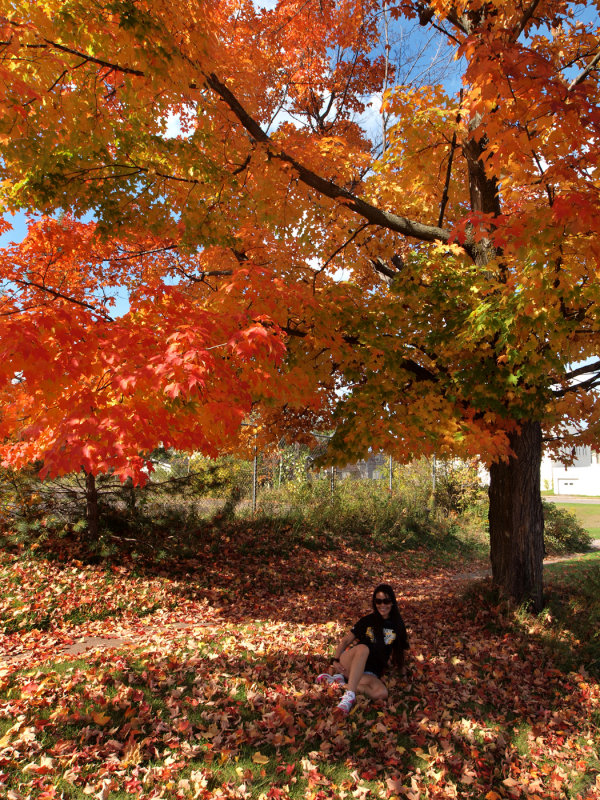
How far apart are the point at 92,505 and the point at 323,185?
6.66 meters

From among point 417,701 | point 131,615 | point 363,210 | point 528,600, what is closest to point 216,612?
point 131,615

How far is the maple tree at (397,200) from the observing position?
3953 millimetres

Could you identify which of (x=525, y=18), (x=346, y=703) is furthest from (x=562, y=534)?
(x=525, y=18)

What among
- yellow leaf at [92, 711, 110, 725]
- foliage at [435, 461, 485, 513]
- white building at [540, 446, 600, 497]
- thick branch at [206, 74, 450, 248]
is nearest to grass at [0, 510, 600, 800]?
yellow leaf at [92, 711, 110, 725]

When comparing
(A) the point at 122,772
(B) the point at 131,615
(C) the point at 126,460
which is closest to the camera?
(A) the point at 122,772

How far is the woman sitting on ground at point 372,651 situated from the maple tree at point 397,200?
1.70 meters

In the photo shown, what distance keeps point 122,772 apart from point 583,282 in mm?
5393

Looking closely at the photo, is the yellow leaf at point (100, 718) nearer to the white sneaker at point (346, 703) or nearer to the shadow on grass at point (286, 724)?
the shadow on grass at point (286, 724)

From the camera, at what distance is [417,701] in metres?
4.36

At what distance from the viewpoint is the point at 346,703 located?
3.96m

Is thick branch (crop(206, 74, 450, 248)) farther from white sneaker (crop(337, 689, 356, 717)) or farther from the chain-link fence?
white sneaker (crop(337, 689, 356, 717))

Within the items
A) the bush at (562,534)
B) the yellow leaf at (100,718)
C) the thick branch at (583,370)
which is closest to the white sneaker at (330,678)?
the yellow leaf at (100,718)

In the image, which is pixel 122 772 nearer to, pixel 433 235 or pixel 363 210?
pixel 363 210

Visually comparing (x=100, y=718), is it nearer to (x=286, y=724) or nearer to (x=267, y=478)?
(x=286, y=724)
